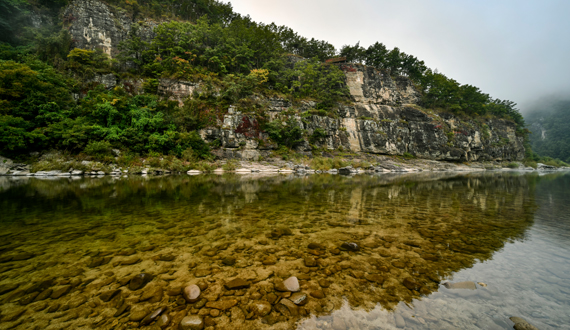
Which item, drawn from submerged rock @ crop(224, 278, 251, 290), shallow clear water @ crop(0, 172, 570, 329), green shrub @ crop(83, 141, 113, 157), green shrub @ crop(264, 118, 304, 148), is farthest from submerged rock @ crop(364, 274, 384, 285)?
green shrub @ crop(264, 118, 304, 148)

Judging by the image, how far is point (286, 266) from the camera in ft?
10.7

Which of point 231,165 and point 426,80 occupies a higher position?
point 426,80

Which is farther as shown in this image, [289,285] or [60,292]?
[289,285]

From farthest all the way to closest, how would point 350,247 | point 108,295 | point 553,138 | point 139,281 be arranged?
point 553,138 → point 350,247 → point 139,281 → point 108,295

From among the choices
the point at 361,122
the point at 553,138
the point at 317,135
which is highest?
the point at 553,138

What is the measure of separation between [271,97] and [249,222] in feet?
109

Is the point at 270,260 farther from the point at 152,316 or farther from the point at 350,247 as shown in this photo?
the point at 152,316

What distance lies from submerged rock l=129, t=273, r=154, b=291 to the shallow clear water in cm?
7

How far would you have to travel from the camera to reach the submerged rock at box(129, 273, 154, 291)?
8.40 ft

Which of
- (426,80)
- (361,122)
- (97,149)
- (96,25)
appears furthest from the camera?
(426,80)

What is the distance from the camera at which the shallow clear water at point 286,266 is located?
2.12 metres

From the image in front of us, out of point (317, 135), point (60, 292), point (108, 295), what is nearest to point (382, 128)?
point (317, 135)

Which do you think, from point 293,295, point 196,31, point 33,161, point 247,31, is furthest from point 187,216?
point 247,31

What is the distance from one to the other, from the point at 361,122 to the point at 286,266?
4197 centimetres
